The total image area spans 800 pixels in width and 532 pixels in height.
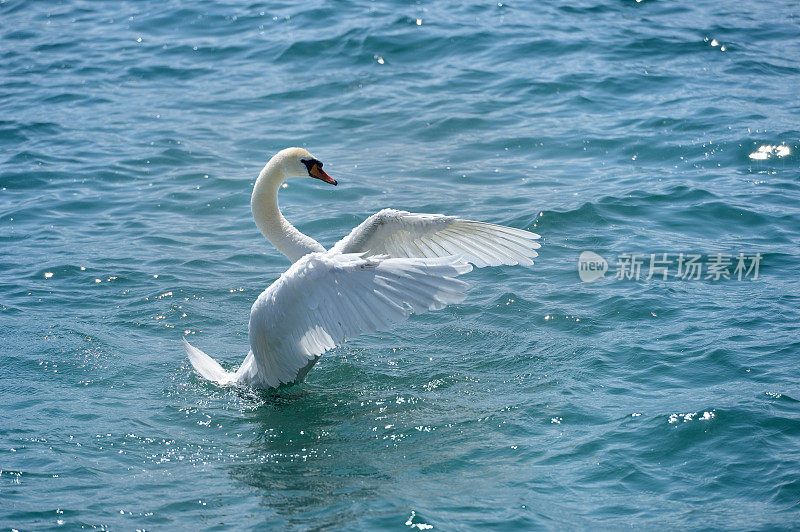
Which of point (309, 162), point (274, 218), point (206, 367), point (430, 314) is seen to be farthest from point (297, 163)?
point (430, 314)

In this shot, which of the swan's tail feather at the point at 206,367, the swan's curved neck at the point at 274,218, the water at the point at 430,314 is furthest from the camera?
the swan's curved neck at the point at 274,218

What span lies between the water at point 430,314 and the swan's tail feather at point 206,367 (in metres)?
0.17

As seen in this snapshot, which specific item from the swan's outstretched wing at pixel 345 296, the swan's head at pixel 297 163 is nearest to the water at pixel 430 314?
the swan's outstretched wing at pixel 345 296

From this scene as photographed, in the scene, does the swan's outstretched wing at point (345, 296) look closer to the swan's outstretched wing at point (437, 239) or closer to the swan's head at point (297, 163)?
the swan's outstretched wing at point (437, 239)

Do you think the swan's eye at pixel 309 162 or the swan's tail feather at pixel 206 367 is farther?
the swan's eye at pixel 309 162

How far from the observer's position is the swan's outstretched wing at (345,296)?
19.6 ft

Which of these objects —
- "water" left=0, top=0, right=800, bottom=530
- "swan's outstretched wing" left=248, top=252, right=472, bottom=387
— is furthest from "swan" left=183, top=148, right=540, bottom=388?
"water" left=0, top=0, right=800, bottom=530

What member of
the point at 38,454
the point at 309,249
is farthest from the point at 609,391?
the point at 38,454

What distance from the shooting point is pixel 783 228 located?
886 cm

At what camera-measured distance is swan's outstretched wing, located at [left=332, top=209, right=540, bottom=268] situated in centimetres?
694

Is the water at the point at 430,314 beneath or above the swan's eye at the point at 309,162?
beneath

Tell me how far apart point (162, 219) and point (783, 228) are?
619cm

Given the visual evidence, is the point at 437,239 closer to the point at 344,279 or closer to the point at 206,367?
the point at 344,279

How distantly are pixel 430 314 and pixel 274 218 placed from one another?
1801mm
